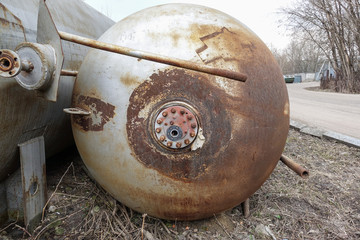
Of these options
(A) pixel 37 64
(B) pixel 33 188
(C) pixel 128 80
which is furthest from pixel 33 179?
(C) pixel 128 80

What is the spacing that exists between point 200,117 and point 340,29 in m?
16.5

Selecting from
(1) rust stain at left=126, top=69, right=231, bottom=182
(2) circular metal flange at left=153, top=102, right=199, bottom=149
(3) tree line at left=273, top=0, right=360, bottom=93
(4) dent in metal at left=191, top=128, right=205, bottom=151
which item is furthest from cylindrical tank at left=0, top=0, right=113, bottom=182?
(3) tree line at left=273, top=0, right=360, bottom=93

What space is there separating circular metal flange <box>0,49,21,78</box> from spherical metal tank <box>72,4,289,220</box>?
47 cm

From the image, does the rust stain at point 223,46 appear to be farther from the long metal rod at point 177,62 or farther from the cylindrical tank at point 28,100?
the cylindrical tank at point 28,100

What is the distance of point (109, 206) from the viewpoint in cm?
229

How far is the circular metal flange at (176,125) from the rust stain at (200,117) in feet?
0.16

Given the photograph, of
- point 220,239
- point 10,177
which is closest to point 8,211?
point 10,177

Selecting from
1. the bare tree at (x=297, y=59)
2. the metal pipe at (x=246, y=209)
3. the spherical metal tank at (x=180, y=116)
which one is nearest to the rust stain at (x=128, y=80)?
the spherical metal tank at (x=180, y=116)

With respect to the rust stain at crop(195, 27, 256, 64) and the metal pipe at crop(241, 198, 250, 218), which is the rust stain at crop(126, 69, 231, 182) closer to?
the rust stain at crop(195, 27, 256, 64)

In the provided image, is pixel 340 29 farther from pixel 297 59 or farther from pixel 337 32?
pixel 297 59

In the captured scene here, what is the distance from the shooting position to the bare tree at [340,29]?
45.8 feet

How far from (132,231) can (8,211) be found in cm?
101

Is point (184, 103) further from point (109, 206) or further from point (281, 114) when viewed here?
point (109, 206)

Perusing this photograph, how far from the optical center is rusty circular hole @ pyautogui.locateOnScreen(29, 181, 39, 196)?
203 cm
